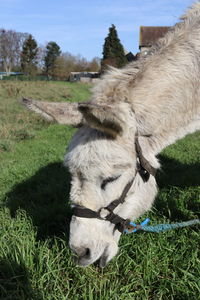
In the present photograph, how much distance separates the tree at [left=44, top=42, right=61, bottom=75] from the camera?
6779 cm

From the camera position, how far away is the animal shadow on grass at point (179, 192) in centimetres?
385

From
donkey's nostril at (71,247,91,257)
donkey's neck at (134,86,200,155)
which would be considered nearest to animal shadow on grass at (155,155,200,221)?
donkey's neck at (134,86,200,155)

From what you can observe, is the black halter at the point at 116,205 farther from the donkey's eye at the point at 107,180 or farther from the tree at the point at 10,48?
the tree at the point at 10,48

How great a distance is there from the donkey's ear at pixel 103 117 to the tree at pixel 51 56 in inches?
2673

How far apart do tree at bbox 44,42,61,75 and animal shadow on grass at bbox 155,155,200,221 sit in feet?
214

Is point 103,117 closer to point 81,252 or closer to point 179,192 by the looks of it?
point 81,252

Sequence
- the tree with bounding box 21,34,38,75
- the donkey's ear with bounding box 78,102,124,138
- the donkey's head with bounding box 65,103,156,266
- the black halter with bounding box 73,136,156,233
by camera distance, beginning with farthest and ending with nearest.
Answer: the tree with bounding box 21,34,38,75 → the black halter with bounding box 73,136,156,233 → the donkey's head with bounding box 65,103,156,266 → the donkey's ear with bounding box 78,102,124,138

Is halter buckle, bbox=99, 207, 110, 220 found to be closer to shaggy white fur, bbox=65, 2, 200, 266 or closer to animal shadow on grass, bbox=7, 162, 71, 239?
shaggy white fur, bbox=65, 2, 200, 266

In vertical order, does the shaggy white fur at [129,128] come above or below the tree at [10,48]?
below

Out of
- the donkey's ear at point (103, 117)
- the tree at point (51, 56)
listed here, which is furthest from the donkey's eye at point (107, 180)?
the tree at point (51, 56)

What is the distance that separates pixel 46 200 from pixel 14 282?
78.9 inches

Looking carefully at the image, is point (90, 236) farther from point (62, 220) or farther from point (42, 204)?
point (42, 204)

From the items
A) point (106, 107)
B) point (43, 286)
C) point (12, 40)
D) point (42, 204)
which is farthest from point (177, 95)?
point (12, 40)

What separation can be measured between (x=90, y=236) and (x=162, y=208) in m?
1.86
